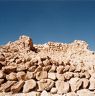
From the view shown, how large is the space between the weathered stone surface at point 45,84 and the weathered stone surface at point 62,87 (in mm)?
275

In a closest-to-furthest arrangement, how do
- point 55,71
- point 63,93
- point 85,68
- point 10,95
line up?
1. point 10,95
2. point 63,93
3. point 55,71
4. point 85,68

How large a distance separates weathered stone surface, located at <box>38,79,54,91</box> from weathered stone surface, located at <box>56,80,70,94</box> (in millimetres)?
275

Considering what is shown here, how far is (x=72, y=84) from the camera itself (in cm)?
924

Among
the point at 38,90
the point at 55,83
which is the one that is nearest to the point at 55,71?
the point at 55,83

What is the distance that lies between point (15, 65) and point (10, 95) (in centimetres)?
144

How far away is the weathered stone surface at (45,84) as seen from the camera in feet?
28.8

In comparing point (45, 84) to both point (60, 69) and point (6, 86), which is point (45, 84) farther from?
point (6, 86)

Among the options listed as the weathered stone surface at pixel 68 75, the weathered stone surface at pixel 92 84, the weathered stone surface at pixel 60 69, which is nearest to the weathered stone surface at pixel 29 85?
the weathered stone surface at pixel 60 69

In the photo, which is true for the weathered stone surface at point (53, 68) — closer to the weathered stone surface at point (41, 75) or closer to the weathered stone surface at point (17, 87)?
the weathered stone surface at point (41, 75)

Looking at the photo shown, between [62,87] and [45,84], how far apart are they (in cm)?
73

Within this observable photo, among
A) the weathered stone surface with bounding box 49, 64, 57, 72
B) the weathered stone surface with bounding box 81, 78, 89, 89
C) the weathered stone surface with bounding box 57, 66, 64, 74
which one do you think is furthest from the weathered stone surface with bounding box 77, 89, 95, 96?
the weathered stone surface with bounding box 49, 64, 57, 72

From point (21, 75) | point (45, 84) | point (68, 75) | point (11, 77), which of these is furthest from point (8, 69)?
point (68, 75)

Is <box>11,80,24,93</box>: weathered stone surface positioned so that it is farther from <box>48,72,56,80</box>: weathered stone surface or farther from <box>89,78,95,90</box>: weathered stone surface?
<box>89,78,95,90</box>: weathered stone surface

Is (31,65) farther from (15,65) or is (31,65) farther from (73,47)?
(73,47)
